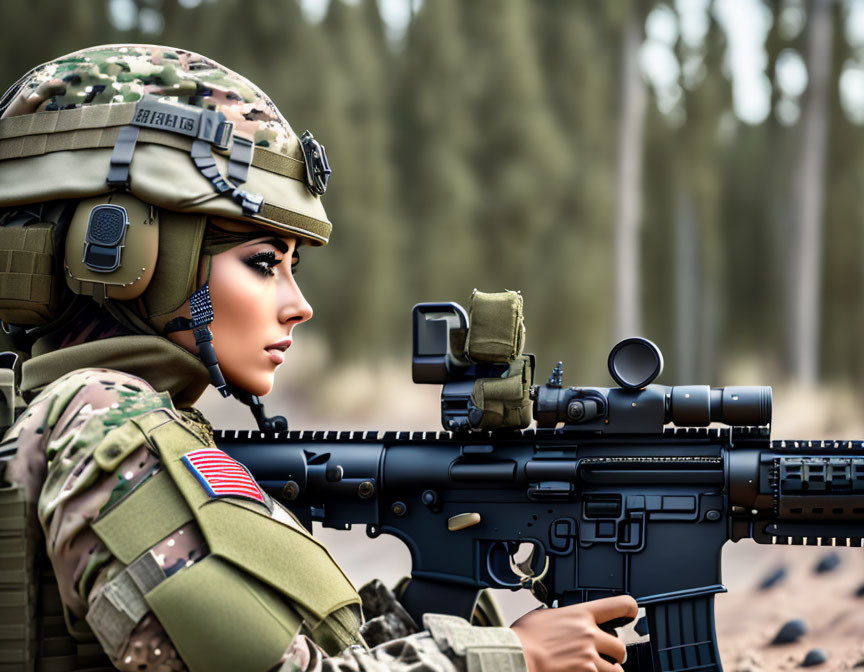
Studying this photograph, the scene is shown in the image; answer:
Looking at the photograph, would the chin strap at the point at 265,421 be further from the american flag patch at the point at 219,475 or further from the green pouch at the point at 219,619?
the green pouch at the point at 219,619

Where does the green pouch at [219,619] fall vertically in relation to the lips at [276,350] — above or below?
below

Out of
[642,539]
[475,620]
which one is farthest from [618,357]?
[475,620]

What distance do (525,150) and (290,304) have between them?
9.17 m

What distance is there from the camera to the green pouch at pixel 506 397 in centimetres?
338

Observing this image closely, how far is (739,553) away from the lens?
9062 mm

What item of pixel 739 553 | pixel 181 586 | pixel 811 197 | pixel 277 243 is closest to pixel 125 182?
pixel 277 243

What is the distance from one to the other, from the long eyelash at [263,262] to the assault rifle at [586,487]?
2.35 feet

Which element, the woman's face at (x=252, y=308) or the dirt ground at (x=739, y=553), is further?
the dirt ground at (x=739, y=553)

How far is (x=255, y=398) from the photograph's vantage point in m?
3.68

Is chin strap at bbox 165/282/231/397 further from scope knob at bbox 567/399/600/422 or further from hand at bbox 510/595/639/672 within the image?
scope knob at bbox 567/399/600/422

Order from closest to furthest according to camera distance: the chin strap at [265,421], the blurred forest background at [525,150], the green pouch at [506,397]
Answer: the green pouch at [506,397] → the chin strap at [265,421] → the blurred forest background at [525,150]

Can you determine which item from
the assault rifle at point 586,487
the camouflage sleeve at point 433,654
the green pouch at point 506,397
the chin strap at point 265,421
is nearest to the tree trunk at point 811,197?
the assault rifle at point 586,487

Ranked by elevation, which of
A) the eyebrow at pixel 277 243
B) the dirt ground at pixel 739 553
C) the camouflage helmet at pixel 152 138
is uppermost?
the camouflage helmet at pixel 152 138

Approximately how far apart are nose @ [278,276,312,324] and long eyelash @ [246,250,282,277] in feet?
0.25
